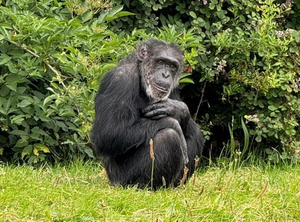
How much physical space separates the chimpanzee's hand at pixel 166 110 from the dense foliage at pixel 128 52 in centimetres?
111

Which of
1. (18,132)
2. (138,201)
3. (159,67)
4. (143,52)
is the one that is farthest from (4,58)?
(138,201)

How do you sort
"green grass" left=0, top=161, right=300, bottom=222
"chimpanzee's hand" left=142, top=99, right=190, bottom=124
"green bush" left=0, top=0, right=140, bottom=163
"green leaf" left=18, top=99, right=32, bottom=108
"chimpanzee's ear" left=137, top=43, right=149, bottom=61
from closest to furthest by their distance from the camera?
"green grass" left=0, top=161, right=300, bottom=222
"chimpanzee's hand" left=142, top=99, right=190, bottom=124
"chimpanzee's ear" left=137, top=43, right=149, bottom=61
"green bush" left=0, top=0, right=140, bottom=163
"green leaf" left=18, top=99, right=32, bottom=108

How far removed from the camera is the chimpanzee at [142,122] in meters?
6.22

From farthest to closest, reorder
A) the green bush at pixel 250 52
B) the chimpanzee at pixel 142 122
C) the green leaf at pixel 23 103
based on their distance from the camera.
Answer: the green bush at pixel 250 52
the green leaf at pixel 23 103
the chimpanzee at pixel 142 122

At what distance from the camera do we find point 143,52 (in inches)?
266

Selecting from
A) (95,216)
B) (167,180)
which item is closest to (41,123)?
(167,180)

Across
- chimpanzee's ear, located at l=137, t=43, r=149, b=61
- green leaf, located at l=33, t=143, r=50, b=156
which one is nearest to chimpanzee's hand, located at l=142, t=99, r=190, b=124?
chimpanzee's ear, located at l=137, t=43, r=149, b=61

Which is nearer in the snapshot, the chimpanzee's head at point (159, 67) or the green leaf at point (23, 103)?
the chimpanzee's head at point (159, 67)

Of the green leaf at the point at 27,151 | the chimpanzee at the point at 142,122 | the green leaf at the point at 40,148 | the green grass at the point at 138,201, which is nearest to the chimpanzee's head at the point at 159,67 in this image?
the chimpanzee at the point at 142,122

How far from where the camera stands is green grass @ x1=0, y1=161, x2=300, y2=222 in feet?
16.1

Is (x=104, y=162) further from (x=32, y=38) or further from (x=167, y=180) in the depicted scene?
(x=32, y=38)

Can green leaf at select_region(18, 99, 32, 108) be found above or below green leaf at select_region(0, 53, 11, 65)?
below

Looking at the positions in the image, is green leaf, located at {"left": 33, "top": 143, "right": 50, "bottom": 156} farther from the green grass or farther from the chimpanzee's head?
the chimpanzee's head

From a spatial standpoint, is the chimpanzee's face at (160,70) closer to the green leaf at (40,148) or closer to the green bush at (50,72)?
the green bush at (50,72)
